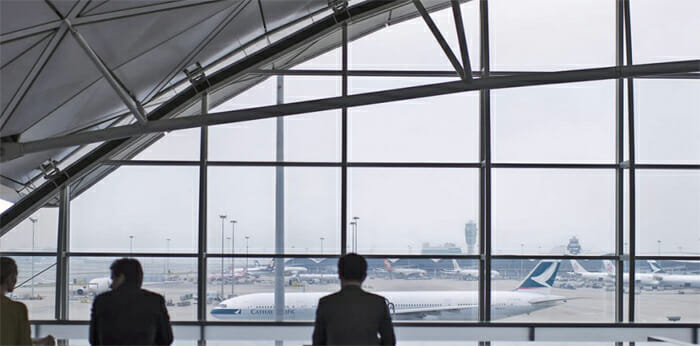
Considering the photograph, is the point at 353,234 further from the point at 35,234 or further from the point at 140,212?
the point at 35,234

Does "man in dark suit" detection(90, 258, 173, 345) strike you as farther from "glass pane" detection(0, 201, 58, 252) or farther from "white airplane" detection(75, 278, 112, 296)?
"glass pane" detection(0, 201, 58, 252)

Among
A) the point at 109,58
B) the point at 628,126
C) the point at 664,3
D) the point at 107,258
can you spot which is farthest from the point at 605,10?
the point at 107,258

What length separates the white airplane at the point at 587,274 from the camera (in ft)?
51.6

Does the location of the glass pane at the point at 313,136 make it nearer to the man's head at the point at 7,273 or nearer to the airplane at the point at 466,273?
the airplane at the point at 466,273

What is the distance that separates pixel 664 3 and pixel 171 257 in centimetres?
1075

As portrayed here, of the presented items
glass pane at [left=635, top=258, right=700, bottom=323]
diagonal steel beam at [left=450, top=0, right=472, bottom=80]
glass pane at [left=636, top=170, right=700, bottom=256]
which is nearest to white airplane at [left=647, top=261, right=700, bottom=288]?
glass pane at [left=635, top=258, right=700, bottom=323]

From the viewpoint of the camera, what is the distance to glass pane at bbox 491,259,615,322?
616 inches

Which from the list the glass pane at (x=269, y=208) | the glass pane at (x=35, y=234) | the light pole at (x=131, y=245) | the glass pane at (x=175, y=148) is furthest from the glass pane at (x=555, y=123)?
the glass pane at (x=35, y=234)

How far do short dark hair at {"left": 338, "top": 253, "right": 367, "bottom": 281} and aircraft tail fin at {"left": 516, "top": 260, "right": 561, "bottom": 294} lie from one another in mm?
10708

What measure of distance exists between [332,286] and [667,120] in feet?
23.4

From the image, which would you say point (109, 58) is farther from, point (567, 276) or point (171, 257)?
point (567, 276)

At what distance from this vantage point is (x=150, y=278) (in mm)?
15609

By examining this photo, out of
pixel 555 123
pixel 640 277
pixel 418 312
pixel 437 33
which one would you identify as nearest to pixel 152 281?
pixel 418 312

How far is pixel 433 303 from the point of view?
15.8 meters
